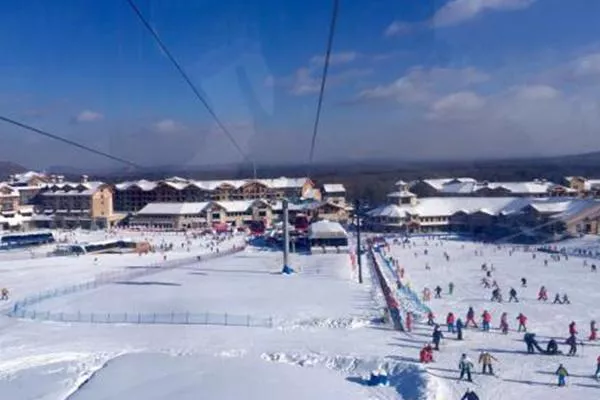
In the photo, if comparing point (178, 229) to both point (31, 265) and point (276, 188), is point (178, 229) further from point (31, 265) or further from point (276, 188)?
point (31, 265)

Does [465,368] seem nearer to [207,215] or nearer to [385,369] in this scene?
[385,369]

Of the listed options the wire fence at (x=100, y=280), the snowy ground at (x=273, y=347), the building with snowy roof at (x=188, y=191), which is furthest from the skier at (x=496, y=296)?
the building with snowy roof at (x=188, y=191)

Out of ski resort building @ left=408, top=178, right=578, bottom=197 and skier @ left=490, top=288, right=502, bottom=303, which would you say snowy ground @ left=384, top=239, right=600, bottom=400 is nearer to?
skier @ left=490, top=288, right=502, bottom=303

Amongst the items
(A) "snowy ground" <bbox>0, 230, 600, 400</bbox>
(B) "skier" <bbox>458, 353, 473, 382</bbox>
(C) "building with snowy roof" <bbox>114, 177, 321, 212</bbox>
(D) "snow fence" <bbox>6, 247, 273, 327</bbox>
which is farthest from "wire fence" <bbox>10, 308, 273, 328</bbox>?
(C) "building with snowy roof" <bbox>114, 177, 321, 212</bbox>

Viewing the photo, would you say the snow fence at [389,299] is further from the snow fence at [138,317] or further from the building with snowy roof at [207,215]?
the building with snowy roof at [207,215]

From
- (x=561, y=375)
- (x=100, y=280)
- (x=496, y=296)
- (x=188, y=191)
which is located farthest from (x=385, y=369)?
(x=188, y=191)
